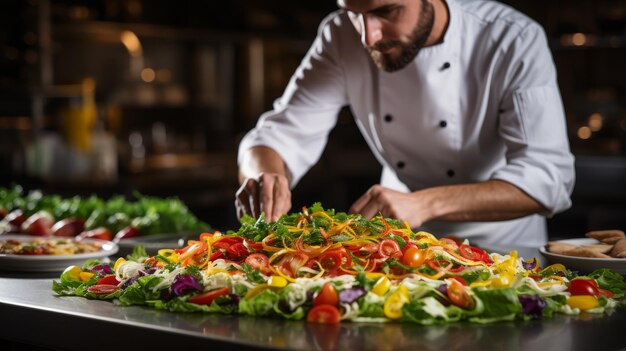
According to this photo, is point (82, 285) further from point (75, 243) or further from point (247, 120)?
point (247, 120)

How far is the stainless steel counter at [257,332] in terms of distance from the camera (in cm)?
160

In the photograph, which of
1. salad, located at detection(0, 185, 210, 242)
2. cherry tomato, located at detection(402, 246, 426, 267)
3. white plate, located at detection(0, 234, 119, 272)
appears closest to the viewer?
cherry tomato, located at detection(402, 246, 426, 267)

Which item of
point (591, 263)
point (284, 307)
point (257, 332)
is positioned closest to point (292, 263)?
point (284, 307)

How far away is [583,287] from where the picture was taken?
1.95 meters

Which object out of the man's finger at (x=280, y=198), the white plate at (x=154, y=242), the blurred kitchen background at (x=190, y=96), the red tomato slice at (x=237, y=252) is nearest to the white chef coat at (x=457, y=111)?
the white plate at (x=154, y=242)

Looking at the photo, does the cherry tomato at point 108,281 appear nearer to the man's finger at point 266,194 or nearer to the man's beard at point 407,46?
the man's finger at point 266,194

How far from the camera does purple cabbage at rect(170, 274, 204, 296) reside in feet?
6.28

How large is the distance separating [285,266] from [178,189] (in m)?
5.18

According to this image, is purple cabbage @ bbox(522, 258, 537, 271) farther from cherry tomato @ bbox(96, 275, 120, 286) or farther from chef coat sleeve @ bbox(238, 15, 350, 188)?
chef coat sleeve @ bbox(238, 15, 350, 188)

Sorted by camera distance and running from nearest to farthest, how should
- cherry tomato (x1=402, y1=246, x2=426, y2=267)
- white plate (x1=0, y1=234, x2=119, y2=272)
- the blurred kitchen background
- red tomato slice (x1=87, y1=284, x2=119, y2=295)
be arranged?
1. cherry tomato (x1=402, y1=246, x2=426, y2=267)
2. red tomato slice (x1=87, y1=284, x2=119, y2=295)
3. white plate (x1=0, y1=234, x2=119, y2=272)
4. the blurred kitchen background

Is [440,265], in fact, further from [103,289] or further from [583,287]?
[103,289]

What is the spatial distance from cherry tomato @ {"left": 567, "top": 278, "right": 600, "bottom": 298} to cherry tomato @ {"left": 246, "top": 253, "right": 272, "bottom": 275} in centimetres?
64

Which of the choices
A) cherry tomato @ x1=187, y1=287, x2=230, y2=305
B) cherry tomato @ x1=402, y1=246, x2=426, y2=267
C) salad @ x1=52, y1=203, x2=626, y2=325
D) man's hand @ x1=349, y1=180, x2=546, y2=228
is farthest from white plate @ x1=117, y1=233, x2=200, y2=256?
cherry tomato @ x1=402, y1=246, x2=426, y2=267

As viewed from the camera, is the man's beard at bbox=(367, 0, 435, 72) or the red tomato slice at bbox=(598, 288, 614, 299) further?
the man's beard at bbox=(367, 0, 435, 72)
